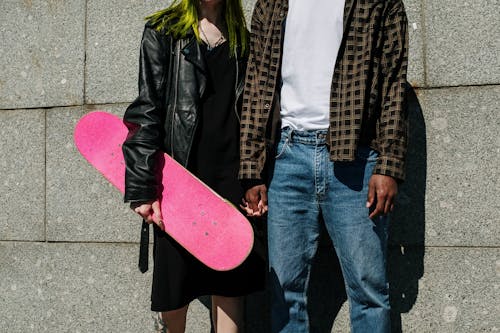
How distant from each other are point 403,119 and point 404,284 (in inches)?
44.7

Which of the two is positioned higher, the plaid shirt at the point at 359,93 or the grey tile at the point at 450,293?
the plaid shirt at the point at 359,93

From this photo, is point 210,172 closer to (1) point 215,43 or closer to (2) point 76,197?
(1) point 215,43

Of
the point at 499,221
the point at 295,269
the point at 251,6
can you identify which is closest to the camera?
the point at 295,269

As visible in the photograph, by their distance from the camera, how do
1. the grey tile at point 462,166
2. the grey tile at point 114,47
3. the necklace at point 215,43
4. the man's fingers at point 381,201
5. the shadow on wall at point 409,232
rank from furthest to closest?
the grey tile at point 114,47, the shadow on wall at point 409,232, the grey tile at point 462,166, the necklace at point 215,43, the man's fingers at point 381,201

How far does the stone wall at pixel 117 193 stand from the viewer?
340 cm

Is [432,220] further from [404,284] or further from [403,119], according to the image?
[403,119]

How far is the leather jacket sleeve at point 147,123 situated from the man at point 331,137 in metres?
0.42

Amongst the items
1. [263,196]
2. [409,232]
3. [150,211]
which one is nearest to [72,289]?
[150,211]

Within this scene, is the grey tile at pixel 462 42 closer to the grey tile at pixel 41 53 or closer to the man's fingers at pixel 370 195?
the man's fingers at pixel 370 195

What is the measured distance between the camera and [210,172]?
3.08 meters

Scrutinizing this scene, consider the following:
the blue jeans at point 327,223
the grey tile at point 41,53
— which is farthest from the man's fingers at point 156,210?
the grey tile at point 41,53

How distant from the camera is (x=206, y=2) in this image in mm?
3113

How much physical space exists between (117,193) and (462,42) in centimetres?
225

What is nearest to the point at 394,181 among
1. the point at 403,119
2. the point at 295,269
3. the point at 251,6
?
the point at 403,119
